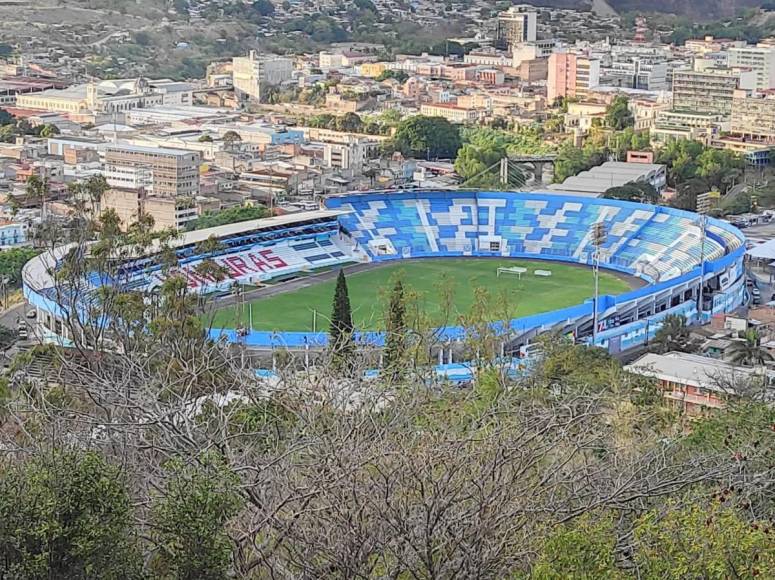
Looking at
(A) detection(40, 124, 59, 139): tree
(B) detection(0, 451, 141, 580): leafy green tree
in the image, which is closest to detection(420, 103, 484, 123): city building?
(A) detection(40, 124, 59, 139): tree

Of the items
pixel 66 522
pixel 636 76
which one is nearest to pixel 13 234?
pixel 66 522

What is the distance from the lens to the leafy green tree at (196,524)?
5.17 m

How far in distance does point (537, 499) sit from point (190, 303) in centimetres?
829

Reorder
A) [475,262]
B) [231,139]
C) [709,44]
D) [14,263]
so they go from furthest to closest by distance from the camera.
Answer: [709,44] → [231,139] → [475,262] → [14,263]

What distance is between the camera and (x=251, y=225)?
2103 cm

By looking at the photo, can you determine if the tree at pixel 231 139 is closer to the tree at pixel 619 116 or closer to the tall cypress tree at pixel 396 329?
the tree at pixel 619 116

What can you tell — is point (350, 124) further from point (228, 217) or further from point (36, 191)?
point (36, 191)

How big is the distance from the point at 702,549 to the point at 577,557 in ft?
1.38

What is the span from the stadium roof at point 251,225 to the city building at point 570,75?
1823 cm

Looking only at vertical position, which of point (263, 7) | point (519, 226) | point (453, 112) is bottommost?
point (519, 226)

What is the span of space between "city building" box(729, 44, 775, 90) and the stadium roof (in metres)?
19.0

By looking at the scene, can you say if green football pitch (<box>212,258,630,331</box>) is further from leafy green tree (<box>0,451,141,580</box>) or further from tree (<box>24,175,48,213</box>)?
leafy green tree (<box>0,451,141,580</box>)

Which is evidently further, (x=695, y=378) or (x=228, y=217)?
(x=228, y=217)

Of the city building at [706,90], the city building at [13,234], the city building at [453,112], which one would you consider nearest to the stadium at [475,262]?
the city building at [13,234]
